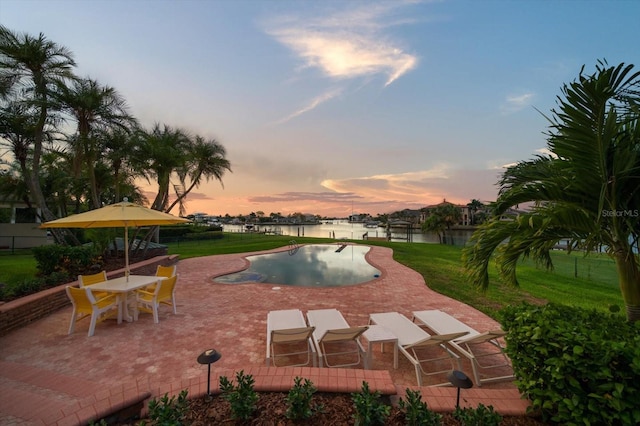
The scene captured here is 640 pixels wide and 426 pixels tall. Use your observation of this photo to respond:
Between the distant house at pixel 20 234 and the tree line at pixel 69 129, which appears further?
the distant house at pixel 20 234

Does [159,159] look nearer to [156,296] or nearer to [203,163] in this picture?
[203,163]

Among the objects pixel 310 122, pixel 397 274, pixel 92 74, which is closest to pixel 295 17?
pixel 310 122

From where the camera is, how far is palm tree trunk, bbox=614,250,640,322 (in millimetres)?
2758

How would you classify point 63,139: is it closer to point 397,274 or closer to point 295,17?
point 295,17

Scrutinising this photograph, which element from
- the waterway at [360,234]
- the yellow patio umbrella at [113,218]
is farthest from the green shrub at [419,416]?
the waterway at [360,234]

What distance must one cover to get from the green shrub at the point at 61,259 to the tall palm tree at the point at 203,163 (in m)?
6.37

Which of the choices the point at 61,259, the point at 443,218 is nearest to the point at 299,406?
the point at 61,259

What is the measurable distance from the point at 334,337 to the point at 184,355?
7.92ft

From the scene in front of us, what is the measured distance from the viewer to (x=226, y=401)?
2.44 metres

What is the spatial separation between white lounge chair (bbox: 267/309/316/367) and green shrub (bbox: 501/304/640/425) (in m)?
2.60

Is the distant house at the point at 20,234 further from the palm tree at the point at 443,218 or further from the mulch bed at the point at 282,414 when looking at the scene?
the palm tree at the point at 443,218

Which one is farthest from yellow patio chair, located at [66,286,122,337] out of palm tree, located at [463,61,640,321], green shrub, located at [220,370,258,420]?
palm tree, located at [463,61,640,321]

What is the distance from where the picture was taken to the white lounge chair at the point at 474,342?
12.2ft

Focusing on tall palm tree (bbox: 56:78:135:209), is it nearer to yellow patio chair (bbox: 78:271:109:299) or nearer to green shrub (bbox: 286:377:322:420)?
yellow patio chair (bbox: 78:271:109:299)
